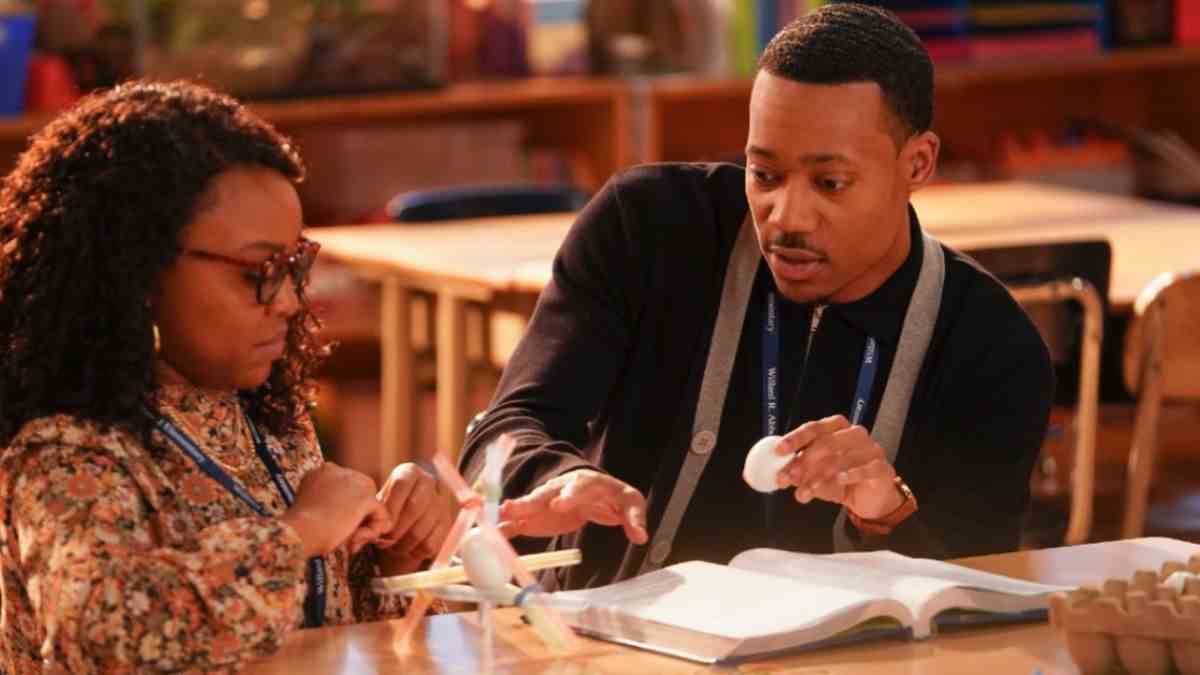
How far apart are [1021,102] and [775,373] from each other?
4.64 metres

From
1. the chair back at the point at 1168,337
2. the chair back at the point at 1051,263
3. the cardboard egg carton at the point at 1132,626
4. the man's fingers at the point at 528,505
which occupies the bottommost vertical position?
the chair back at the point at 1168,337

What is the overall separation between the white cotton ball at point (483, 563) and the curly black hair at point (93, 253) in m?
0.27

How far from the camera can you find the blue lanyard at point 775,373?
2307mm

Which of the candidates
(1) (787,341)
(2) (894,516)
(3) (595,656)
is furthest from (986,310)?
(3) (595,656)

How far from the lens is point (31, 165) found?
1766 mm

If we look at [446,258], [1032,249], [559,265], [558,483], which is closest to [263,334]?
[558,483]

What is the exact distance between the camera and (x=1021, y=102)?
6766mm

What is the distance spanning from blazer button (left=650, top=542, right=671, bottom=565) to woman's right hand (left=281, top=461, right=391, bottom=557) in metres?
0.51

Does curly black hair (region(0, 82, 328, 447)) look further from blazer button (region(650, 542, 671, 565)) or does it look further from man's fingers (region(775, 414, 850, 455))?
blazer button (region(650, 542, 671, 565))

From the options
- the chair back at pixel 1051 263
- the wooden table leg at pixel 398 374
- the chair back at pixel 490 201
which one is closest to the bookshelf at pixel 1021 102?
the chair back at pixel 490 201

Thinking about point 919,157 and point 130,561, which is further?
point 919,157

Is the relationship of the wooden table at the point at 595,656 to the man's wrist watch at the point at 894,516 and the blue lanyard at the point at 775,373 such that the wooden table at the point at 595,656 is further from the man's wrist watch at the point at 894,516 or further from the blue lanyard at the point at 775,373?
the blue lanyard at the point at 775,373

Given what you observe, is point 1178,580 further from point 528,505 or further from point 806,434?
point 528,505

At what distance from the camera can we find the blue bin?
5160 millimetres
